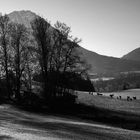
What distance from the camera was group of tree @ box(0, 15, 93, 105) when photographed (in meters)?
52.1

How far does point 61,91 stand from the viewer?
172 ft

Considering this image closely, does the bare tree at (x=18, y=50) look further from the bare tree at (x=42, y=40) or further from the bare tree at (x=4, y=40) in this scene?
the bare tree at (x=42, y=40)

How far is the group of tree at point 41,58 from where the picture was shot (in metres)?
52.1

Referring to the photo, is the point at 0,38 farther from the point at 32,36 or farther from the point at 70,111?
the point at 70,111

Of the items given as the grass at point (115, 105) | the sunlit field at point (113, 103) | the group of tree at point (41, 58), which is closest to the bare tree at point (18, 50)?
the group of tree at point (41, 58)

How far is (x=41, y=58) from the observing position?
2087 inches

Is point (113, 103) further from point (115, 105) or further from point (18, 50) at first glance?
point (18, 50)

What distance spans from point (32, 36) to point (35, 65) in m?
5.49

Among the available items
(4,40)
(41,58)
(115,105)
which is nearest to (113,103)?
(115,105)

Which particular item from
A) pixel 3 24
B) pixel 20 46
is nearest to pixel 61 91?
pixel 20 46

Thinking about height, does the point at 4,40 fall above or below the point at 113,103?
above

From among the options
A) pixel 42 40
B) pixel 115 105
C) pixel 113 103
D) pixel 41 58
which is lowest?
pixel 115 105

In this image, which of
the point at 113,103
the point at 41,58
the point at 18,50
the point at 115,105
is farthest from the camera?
the point at 113,103

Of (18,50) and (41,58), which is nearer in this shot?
(41,58)
